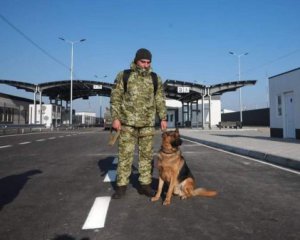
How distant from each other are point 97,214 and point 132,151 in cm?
125

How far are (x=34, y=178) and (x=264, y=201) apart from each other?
4.12 meters

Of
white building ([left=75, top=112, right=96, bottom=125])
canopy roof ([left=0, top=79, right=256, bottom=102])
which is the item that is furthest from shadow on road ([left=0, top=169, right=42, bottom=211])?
white building ([left=75, top=112, right=96, bottom=125])

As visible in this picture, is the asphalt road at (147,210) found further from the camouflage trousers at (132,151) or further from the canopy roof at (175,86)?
the canopy roof at (175,86)

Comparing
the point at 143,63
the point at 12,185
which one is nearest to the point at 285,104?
the point at 143,63

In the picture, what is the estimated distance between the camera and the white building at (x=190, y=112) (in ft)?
181

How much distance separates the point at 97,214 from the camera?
11.9ft

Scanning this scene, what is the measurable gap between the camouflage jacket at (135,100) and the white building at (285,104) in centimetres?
1465

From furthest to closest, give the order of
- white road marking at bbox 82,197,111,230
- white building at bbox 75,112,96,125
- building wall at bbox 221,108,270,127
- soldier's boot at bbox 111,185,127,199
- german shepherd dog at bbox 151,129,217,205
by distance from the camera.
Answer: white building at bbox 75,112,96,125, building wall at bbox 221,108,270,127, soldier's boot at bbox 111,185,127,199, german shepherd dog at bbox 151,129,217,205, white road marking at bbox 82,197,111,230

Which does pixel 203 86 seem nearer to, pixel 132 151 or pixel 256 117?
pixel 256 117

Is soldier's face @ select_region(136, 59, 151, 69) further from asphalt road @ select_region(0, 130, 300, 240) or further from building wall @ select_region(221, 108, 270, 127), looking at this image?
building wall @ select_region(221, 108, 270, 127)

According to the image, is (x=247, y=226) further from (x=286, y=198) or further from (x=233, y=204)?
(x=286, y=198)

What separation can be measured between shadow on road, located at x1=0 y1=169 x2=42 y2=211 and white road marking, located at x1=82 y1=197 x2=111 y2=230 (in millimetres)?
1199

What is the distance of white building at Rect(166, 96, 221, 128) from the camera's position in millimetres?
55188

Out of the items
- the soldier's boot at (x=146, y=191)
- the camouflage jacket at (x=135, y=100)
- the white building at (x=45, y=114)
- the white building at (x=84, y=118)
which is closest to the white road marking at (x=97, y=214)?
the soldier's boot at (x=146, y=191)
